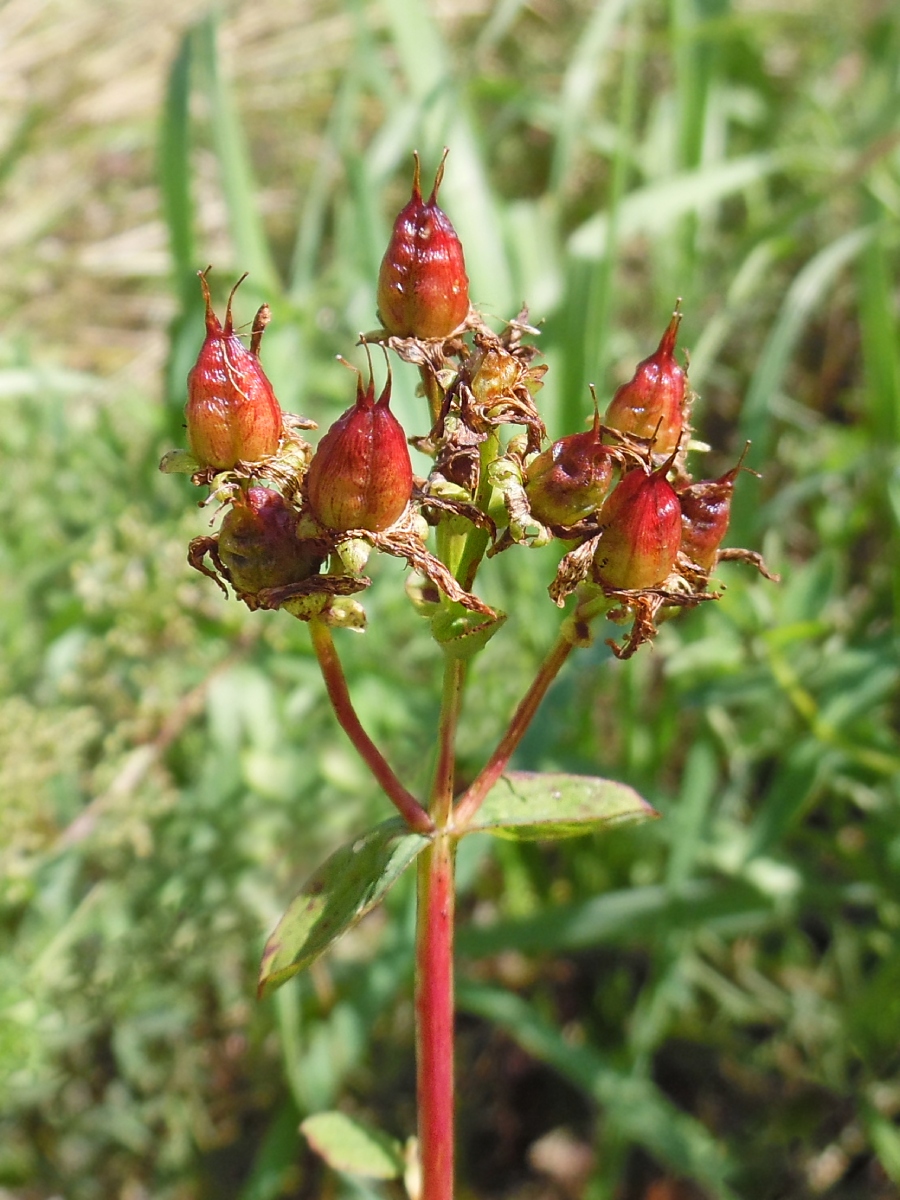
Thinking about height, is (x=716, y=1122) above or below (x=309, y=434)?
below

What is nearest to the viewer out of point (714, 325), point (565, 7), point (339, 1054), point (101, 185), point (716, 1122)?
point (339, 1054)

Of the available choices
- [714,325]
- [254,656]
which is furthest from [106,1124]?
[714,325]

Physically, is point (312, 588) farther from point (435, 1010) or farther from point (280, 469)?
point (435, 1010)

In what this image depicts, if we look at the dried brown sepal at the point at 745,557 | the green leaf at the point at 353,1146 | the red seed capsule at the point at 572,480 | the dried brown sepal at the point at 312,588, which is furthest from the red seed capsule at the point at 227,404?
the green leaf at the point at 353,1146

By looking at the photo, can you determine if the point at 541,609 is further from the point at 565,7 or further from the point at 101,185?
the point at 565,7

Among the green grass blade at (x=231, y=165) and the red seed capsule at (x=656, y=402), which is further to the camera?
the green grass blade at (x=231, y=165)

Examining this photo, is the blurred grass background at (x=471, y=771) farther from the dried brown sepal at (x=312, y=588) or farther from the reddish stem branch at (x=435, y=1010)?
the dried brown sepal at (x=312, y=588)

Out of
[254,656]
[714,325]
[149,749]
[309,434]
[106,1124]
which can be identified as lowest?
[106,1124]
